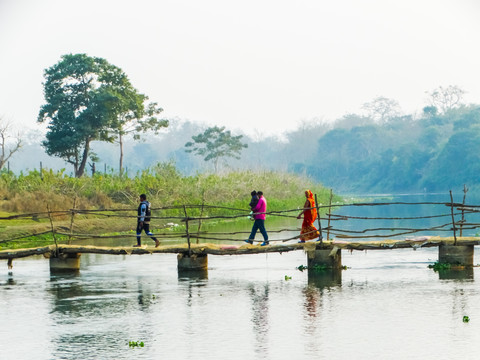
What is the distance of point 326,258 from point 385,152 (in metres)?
88.2

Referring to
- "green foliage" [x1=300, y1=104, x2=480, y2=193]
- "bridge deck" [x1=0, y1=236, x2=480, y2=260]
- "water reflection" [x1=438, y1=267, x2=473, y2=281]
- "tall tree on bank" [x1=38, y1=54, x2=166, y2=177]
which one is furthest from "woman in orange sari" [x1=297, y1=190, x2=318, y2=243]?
"green foliage" [x1=300, y1=104, x2=480, y2=193]

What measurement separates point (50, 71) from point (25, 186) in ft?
53.9

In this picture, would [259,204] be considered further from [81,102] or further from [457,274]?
[81,102]

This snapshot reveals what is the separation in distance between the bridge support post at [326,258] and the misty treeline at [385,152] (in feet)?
158

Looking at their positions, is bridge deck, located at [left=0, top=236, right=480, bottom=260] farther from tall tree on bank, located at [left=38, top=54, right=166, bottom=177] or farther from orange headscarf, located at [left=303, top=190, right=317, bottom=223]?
tall tree on bank, located at [left=38, top=54, right=166, bottom=177]

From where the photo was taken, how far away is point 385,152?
357 feet

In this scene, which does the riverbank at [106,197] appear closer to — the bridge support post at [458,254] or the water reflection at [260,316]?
the bridge support post at [458,254]

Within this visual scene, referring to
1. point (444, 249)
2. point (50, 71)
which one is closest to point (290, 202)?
point (50, 71)

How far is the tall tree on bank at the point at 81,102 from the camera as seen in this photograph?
182 ft

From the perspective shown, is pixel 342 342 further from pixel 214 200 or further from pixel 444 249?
pixel 214 200

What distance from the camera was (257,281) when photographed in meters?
21.6

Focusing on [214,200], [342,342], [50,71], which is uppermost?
[50,71]

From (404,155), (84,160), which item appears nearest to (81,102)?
(84,160)

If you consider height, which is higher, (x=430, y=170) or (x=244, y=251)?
(x=430, y=170)
